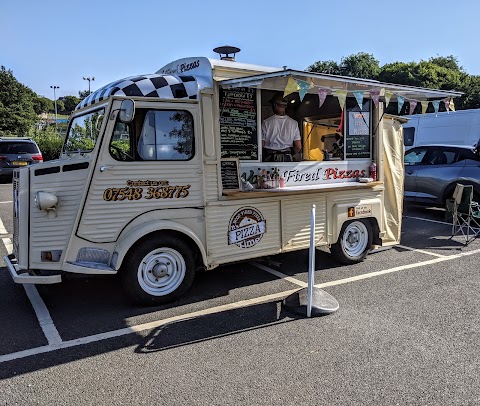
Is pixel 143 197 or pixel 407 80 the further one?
pixel 407 80

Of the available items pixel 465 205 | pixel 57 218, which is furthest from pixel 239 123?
pixel 465 205

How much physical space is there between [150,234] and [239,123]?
5.86 feet

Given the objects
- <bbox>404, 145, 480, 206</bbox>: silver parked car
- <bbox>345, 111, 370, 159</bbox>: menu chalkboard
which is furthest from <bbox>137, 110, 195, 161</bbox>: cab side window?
<bbox>404, 145, 480, 206</bbox>: silver parked car

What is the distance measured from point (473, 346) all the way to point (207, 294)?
9.28ft

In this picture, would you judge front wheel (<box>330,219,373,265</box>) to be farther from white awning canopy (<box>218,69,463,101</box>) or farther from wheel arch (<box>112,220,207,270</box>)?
wheel arch (<box>112,220,207,270</box>)

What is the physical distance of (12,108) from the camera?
4109 centimetres

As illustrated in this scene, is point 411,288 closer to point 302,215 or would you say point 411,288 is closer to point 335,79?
point 302,215

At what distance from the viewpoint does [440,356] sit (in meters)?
3.65

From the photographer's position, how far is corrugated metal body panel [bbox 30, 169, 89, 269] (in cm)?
439

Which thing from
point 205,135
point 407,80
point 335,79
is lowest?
point 205,135

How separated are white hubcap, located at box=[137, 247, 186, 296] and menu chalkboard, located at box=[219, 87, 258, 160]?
1389mm

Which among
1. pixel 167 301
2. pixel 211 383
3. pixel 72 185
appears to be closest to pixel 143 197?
pixel 72 185

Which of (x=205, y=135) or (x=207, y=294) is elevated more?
(x=205, y=135)

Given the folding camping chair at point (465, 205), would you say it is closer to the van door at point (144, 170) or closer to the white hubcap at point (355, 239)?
the white hubcap at point (355, 239)
